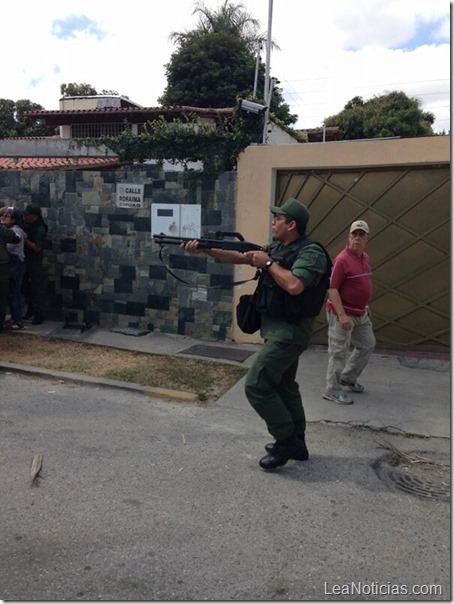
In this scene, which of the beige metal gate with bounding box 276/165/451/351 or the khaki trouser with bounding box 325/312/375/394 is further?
the beige metal gate with bounding box 276/165/451/351

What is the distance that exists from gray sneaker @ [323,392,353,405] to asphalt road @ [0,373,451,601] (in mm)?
479

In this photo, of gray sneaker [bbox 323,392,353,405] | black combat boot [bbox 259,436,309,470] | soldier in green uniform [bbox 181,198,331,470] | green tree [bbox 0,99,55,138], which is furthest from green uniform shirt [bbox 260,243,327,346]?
green tree [bbox 0,99,55,138]

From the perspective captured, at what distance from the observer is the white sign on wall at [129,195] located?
735 centimetres

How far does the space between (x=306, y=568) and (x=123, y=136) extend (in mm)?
5978

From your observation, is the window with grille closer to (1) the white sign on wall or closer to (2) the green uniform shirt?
(1) the white sign on wall

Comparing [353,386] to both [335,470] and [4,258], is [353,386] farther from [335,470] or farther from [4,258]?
[4,258]

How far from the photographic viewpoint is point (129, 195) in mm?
7410

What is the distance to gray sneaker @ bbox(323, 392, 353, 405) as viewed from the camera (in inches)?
199

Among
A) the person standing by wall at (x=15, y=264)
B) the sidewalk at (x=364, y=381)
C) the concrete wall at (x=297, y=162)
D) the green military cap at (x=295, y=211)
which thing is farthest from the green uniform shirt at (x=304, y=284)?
the person standing by wall at (x=15, y=264)

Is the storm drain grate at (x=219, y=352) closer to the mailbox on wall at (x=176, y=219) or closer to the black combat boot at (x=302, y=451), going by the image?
the mailbox on wall at (x=176, y=219)

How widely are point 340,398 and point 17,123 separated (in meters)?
33.7

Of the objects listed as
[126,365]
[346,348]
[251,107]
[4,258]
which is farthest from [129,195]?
[346,348]

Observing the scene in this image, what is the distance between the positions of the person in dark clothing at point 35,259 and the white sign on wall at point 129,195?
1.23 meters

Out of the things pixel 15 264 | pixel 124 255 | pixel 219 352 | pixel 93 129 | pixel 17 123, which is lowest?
pixel 219 352
